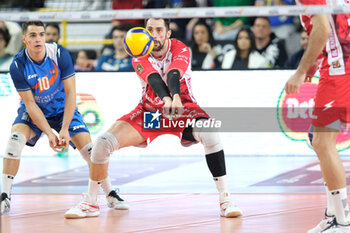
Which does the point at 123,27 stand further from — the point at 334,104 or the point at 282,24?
the point at 334,104

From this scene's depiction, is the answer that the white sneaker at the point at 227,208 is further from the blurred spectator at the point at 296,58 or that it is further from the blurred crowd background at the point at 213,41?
the blurred spectator at the point at 296,58

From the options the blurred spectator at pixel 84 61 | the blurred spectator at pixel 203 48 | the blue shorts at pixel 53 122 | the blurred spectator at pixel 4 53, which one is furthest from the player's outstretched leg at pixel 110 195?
the blurred spectator at pixel 84 61

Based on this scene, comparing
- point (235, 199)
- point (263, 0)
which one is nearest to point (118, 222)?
point (235, 199)

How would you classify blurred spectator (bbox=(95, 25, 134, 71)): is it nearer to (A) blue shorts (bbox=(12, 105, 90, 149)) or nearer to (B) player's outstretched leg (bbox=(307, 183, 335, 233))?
(A) blue shorts (bbox=(12, 105, 90, 149))

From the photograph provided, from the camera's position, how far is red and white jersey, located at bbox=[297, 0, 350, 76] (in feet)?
18.2

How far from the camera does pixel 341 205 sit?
5.48 m

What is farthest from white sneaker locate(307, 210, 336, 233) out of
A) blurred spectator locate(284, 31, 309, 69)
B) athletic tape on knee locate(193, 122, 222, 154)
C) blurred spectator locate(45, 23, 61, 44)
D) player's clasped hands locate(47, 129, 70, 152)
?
blurred spectator locate(45, 23, 61, 44)

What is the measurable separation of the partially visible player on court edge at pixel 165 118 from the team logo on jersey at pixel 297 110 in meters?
4.20

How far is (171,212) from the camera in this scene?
688 centimetres

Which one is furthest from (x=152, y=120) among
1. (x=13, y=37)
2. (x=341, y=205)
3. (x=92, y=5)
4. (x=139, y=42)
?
(x=92, y=5)

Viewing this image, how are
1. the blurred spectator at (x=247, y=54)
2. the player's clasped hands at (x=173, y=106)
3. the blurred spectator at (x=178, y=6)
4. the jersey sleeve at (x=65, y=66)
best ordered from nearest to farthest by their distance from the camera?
the player's clasped hands at (x=173, y=106) < the jersey sleeve at (x=65, y=66) < the blurred spectator at (x=247, y=54) < the blurred spectator at (x=178, y=6)

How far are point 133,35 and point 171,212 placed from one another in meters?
1.76

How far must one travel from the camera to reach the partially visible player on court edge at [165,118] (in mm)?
6605

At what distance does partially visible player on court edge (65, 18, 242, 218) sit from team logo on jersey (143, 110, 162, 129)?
0.04 metres
